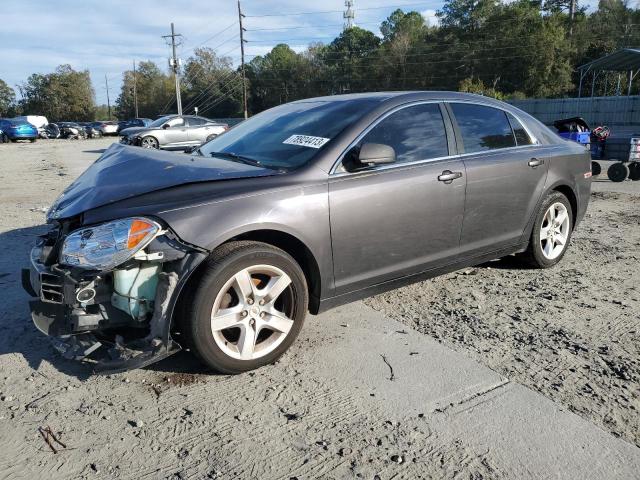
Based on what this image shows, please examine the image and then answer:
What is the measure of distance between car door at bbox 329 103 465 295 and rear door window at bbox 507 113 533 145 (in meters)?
0.95

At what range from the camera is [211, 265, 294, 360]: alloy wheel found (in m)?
2.92

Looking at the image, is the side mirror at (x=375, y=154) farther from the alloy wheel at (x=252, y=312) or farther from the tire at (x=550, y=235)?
the tire at (x=550, y=235)

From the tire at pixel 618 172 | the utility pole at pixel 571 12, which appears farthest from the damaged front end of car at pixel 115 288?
the utility pole at pixel 571 12

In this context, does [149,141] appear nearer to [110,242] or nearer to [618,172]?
[618,172]

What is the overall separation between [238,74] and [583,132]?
77.0 meters

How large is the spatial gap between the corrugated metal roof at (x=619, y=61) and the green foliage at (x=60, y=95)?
3358 inches

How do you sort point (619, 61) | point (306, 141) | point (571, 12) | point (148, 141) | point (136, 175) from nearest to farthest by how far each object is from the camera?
point (136, 175) < point (306, 141) < point (148, 141) < point (619, 61) < point (571, 12)

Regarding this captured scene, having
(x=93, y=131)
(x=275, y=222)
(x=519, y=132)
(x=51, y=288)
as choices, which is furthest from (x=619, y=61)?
(x=93, y=131)

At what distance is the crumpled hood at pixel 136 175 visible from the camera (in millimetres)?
2918

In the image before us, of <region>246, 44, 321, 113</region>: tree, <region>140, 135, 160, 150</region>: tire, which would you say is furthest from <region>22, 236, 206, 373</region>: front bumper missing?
<region>246, 44, 321, 113</region>: tree

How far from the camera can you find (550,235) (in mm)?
4945

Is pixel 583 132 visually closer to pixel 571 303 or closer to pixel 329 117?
pixel 571 303

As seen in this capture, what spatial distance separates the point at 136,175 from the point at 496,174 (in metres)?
2.77

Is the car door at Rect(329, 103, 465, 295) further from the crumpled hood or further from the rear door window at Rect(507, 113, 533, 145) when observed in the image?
the rear door window at Rect(507, 113, 533, 145)
